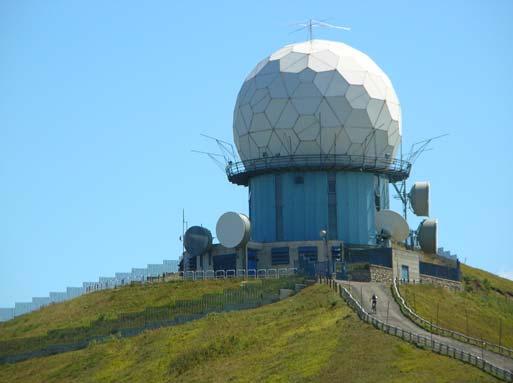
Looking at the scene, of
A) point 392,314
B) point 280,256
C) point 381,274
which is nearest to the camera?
point 392,314

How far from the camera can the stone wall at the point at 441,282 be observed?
79981 millimetres

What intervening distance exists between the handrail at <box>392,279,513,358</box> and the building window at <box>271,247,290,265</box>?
15.9 meters

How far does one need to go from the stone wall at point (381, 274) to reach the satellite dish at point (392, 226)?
29.2 ft

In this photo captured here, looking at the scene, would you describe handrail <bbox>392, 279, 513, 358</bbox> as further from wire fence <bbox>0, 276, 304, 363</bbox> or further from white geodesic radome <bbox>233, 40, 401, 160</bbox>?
white geodesic radome <bbox>233, 40, 401, 160</bbox>

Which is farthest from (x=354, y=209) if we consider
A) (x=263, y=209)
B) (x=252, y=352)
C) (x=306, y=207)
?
(x=252, y=352)

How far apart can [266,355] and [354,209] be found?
103 feet

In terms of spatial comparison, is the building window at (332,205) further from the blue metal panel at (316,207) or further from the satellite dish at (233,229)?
the satellite dish at (233,229)

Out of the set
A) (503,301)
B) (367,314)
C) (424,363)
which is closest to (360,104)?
(503,301)

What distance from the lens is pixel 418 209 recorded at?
287 ft

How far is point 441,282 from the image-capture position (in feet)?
266

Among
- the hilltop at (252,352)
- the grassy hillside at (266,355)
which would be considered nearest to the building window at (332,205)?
the hilltop at (252,352)

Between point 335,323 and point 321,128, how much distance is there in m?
27.9

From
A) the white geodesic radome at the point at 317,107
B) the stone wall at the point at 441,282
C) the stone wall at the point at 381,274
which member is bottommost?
the stone wall at the point at 441,282

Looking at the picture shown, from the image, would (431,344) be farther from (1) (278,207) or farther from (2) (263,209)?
(2) (263,209)
